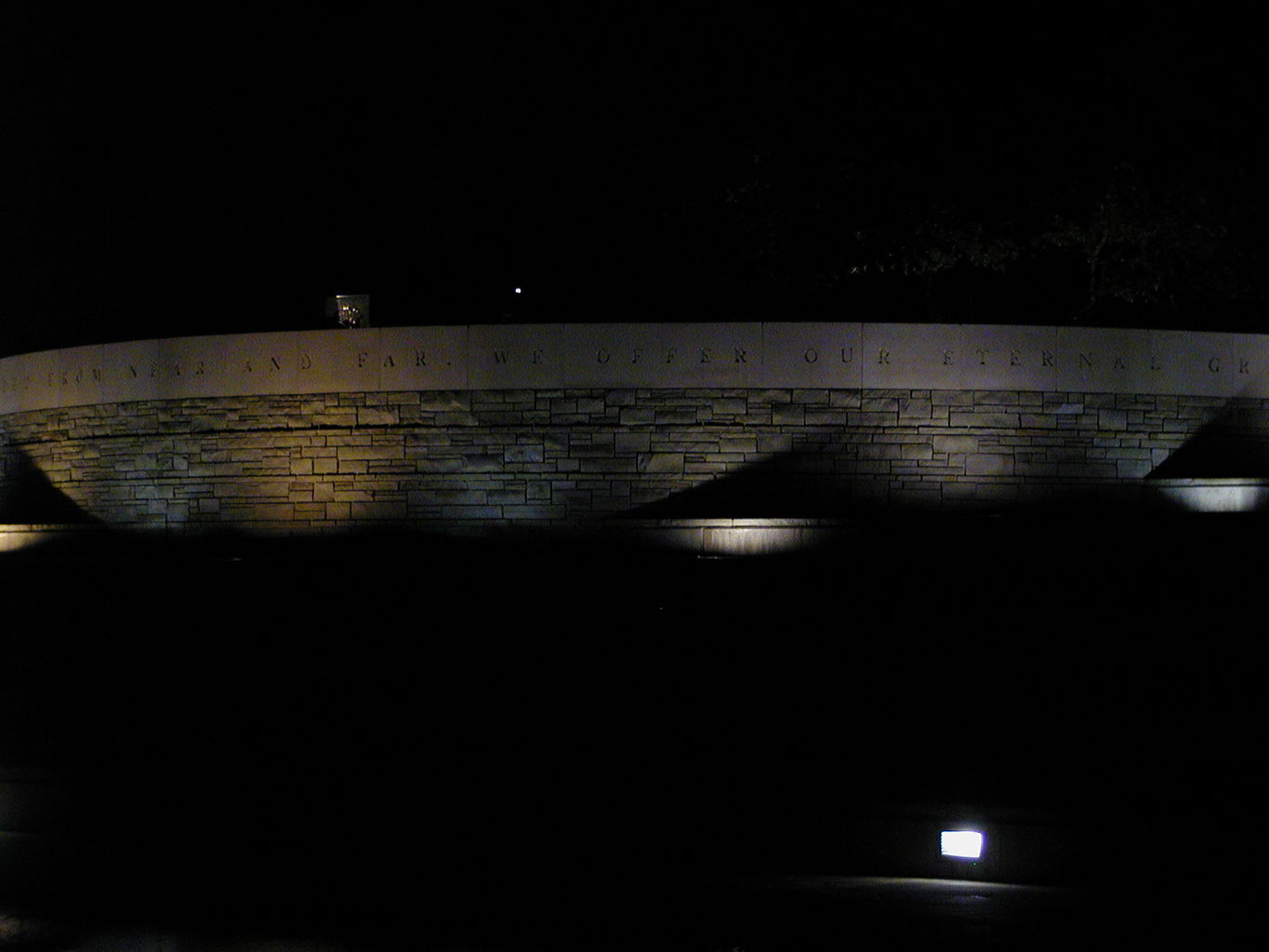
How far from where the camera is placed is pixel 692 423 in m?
13.7

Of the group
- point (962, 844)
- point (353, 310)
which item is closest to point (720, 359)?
point (353, 310)

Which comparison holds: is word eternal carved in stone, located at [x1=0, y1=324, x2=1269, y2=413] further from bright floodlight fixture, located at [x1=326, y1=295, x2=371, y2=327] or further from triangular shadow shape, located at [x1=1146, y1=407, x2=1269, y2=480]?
bright floodlight fixture, located at [x1=326, y1=295, x2=371, y2=327]

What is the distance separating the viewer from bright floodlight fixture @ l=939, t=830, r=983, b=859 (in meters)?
9.01

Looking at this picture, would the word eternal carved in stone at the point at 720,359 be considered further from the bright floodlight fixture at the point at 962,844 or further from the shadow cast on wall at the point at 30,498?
the bright floodlight fixture at the point at 962,844

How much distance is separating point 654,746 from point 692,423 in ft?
14.3

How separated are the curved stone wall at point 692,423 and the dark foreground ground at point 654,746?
0.82 metres

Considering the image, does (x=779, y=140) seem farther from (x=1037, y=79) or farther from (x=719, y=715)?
(x=719, y=715)

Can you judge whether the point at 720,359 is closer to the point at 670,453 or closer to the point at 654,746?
the point at 670,453

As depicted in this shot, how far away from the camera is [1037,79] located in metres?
18.2

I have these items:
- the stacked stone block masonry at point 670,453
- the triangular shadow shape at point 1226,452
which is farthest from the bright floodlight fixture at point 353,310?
the triangular shadow shape at point 1226,452

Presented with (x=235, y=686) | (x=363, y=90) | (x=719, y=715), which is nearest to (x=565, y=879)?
(x=719, y=715)

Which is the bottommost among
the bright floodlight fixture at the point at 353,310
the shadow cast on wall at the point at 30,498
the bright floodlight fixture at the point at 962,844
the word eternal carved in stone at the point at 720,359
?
the bright floodlight fixture at the point at 962,844

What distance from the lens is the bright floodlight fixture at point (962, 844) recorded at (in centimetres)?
901

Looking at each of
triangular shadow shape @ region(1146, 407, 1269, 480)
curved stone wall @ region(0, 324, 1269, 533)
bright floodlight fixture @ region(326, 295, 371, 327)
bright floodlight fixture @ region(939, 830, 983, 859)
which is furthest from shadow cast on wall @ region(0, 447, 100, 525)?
triangular shadow shape @ region(1146, 407, 1269, 480)
